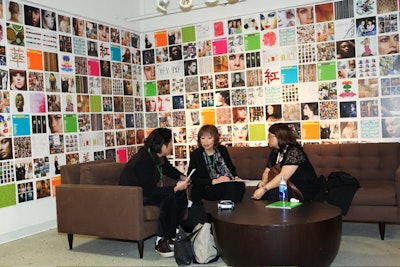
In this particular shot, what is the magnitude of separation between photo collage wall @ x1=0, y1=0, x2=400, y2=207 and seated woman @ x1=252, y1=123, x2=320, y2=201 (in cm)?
163

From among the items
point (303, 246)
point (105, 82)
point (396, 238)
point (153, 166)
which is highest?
point (105, 82)

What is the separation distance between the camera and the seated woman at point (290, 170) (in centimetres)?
407

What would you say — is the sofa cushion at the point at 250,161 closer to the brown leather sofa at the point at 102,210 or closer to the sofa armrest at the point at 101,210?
the brown leather sofa at the point at 102,210

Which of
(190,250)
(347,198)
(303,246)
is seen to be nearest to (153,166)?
(190,250)

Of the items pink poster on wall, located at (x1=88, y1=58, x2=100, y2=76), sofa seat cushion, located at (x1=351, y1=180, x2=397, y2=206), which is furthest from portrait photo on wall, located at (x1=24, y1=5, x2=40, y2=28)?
sofa seat cushion, located at (x1=351, y1=180, x2=397, y2=206)

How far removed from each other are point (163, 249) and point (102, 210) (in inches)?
26.3

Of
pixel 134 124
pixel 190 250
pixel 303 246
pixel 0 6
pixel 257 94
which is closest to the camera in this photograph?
pixel 303 246

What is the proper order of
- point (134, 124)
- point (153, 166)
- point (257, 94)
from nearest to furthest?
point (153, 166) < point (257, 94) < point (134, 124)

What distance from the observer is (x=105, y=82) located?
20.2 ft

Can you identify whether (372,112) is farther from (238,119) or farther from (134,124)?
(134,124)

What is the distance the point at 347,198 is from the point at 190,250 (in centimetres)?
166

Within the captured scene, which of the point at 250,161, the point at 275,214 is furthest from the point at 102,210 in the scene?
the point at 250,161

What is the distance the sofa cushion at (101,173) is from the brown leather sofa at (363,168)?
55.5 inches

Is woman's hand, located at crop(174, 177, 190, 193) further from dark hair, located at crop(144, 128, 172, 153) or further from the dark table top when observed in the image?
the dark table top
